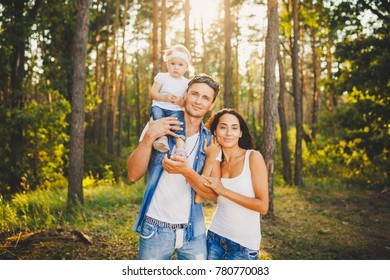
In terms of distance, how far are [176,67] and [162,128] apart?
1.01 metres

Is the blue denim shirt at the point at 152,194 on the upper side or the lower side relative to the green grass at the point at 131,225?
upper

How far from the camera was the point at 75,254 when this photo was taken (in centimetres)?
503

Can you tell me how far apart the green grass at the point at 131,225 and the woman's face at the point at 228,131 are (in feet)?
11.4

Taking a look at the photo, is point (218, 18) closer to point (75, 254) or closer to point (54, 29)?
point (54, 29)

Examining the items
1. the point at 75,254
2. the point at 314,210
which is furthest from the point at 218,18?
the point at 75,254

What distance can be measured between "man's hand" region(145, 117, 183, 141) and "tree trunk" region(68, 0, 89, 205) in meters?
5.71

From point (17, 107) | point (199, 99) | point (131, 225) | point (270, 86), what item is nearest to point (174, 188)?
point (199, 99)

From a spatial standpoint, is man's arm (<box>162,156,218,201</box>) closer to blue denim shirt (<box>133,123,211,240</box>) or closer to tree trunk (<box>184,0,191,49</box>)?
blue denim shirt (<box>133,123,211,240</box>)

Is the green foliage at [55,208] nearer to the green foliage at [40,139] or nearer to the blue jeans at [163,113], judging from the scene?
the green foliage at [40,139]

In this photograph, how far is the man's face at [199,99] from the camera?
2.61m

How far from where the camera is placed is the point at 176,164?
2.33 meters

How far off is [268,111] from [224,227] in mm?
5382

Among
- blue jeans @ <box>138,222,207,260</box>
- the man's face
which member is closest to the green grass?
blue jeans @ <box>138,222,207,260</box>

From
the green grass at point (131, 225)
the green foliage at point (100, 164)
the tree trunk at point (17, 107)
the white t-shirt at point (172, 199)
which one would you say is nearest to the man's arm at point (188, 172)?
the white t-shirt at point (172, 199)
